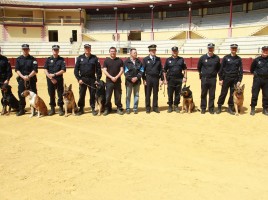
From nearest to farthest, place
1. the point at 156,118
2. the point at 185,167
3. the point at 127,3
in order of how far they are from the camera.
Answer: the point at 185,167
the point at 156,118
the point at 127,3

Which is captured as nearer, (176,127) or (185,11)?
(176,127)

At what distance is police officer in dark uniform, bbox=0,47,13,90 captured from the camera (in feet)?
24.2

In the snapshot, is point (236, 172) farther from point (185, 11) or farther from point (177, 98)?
point (185, 11)

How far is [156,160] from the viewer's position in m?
4.31

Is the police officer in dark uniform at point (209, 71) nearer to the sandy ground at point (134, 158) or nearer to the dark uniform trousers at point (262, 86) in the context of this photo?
the sandy ground at point (134, 158)

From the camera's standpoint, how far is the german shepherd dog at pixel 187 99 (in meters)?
7.49

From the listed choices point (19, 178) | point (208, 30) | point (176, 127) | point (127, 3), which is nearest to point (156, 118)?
point (176, 127)

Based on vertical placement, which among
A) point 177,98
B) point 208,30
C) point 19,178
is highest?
point 208,30

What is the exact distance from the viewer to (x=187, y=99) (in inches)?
298

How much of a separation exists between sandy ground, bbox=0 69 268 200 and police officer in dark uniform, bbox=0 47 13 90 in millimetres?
1222

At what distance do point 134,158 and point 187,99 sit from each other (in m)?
3.61

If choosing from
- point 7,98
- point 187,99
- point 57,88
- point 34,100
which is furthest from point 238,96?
point 7,98

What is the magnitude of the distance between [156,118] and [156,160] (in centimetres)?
279

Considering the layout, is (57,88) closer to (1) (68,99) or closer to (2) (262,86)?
(1) (68,99)
